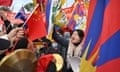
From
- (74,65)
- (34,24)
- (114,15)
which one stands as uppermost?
(114,15)

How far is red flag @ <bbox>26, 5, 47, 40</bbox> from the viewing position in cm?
497

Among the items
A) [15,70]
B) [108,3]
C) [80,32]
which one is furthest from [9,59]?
[80,32]

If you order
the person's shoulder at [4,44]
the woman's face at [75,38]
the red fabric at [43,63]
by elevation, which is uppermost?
the person's shoulder at [4,44]

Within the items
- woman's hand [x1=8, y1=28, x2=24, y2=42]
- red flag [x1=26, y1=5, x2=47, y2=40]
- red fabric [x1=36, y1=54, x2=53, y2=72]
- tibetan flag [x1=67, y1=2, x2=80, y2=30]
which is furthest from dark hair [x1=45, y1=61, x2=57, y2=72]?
tibetan flag [x1=67, y1=2, x2=80, y2=30]

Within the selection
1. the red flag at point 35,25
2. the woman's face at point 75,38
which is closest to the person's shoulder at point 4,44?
the red flag at point 35,25

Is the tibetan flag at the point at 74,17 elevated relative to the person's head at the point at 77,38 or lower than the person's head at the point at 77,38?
lower

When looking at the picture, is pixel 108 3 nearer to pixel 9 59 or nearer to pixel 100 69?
pixel 100 69

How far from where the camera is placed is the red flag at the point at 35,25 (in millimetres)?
4969

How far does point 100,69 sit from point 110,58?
0.40 ft

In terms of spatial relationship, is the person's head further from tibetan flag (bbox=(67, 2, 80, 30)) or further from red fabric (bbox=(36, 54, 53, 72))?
tibetan flag (bbox=(67, 2, 80, 30))

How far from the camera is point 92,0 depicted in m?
3.11

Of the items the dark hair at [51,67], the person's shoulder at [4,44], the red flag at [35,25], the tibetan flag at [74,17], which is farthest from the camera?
the tibetan flag at [74,17]

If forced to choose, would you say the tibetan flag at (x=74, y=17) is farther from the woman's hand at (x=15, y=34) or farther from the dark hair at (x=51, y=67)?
the dark hair at (x=51, y=67)

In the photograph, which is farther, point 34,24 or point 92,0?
point 34,24
